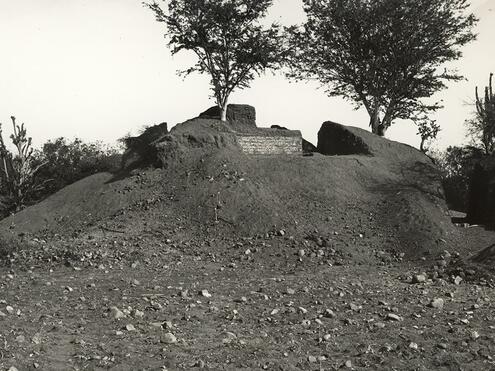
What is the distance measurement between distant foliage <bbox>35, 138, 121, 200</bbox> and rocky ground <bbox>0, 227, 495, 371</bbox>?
34.3 feet

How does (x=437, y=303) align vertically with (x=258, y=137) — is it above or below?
below

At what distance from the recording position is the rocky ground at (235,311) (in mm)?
6195

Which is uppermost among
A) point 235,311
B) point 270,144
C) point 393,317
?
point 270,144

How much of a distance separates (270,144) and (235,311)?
12.5 metres

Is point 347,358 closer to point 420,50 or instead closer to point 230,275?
point 230,275

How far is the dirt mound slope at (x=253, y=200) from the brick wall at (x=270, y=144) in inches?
68.1

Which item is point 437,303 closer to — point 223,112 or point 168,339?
A: point 168,339

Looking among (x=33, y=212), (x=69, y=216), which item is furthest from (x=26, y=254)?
(x=33, y=212)

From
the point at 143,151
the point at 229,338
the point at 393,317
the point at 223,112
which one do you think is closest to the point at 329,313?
the point at 393,317

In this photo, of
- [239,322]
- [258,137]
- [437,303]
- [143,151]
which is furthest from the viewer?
[258,137]

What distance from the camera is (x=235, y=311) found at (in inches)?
309

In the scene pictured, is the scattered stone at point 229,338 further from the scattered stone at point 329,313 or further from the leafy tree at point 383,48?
the leafy tree at point 383,48

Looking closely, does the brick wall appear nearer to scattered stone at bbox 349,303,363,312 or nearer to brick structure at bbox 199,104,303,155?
brick structure at bbox 199,104,303,155

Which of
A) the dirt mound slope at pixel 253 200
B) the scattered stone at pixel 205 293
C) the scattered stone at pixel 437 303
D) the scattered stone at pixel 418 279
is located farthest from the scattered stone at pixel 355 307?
the dirt mound slope at pixel 253 200
